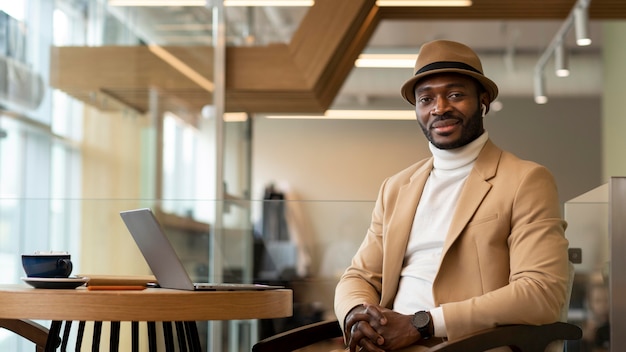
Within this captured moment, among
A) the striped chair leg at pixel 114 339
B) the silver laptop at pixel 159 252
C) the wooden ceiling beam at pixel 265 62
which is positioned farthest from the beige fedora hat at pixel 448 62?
the wooden ceiling beam at pixel 265 62

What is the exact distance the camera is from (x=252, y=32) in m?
5.32

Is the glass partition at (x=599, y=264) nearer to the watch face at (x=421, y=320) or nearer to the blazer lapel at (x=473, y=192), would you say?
the blazer lapel at (x=473, y=192)

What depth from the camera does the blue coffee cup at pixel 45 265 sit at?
2.29 metres

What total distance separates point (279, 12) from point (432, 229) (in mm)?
3068

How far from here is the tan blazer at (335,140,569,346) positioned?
225cm

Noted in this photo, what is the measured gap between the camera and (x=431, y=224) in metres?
2.56

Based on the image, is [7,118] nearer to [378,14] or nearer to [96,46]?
[96,46]

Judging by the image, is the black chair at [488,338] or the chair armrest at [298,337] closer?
the black chair at [488,338]

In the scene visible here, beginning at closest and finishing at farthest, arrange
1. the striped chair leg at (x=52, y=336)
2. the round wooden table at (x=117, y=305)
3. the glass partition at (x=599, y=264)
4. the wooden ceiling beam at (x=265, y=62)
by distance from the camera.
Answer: the round wooden table at (x=117, y=305)
the striped chair leg at (x=52, y=336)
the glass partition at (x=599, y=264)
the wooden ceiling beam at (x=265, y=62)

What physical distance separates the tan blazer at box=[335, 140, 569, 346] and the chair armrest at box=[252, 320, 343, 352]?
1.7 inches

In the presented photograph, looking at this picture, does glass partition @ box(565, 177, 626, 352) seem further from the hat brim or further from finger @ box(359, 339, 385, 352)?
finger @ box(359, 339, 385, 352)

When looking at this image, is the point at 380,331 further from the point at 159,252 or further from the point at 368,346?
the point at 159,252

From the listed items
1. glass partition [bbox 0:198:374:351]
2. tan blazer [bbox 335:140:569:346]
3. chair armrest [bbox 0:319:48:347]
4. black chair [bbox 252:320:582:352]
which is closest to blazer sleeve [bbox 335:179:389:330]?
tan blazer [bbox 335:140:569:346]

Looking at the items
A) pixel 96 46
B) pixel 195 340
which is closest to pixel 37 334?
pixel 195 340
